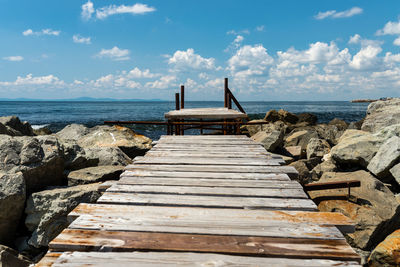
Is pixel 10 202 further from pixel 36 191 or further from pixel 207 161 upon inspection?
pixel 207 161

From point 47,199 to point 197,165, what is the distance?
3.06 meters

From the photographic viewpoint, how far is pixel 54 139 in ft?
21.1

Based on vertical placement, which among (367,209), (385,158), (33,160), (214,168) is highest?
(214,168)

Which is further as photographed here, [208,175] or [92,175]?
[92,175]

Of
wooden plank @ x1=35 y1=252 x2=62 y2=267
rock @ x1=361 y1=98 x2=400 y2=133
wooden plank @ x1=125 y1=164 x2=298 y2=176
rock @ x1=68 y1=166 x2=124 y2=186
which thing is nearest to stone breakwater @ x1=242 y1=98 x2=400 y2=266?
rock @ x1=361 y1=98 x2=400 y2=133

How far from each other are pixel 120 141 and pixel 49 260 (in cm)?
802

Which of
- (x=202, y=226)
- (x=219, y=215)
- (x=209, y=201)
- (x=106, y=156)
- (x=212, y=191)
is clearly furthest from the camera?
(x=106, y=156)

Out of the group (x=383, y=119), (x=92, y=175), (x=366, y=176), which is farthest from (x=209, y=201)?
(x=383, y=119)

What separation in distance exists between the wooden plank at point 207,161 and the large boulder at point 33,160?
8.07ft

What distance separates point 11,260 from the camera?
13.9ft

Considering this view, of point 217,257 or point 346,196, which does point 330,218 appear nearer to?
point 217,257

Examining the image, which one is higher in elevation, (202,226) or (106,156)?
(202,226)

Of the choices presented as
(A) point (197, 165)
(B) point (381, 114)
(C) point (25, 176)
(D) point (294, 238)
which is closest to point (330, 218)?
(D) point (294, 238)

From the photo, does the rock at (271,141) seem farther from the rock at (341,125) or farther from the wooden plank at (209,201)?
the rock at (341,125)
